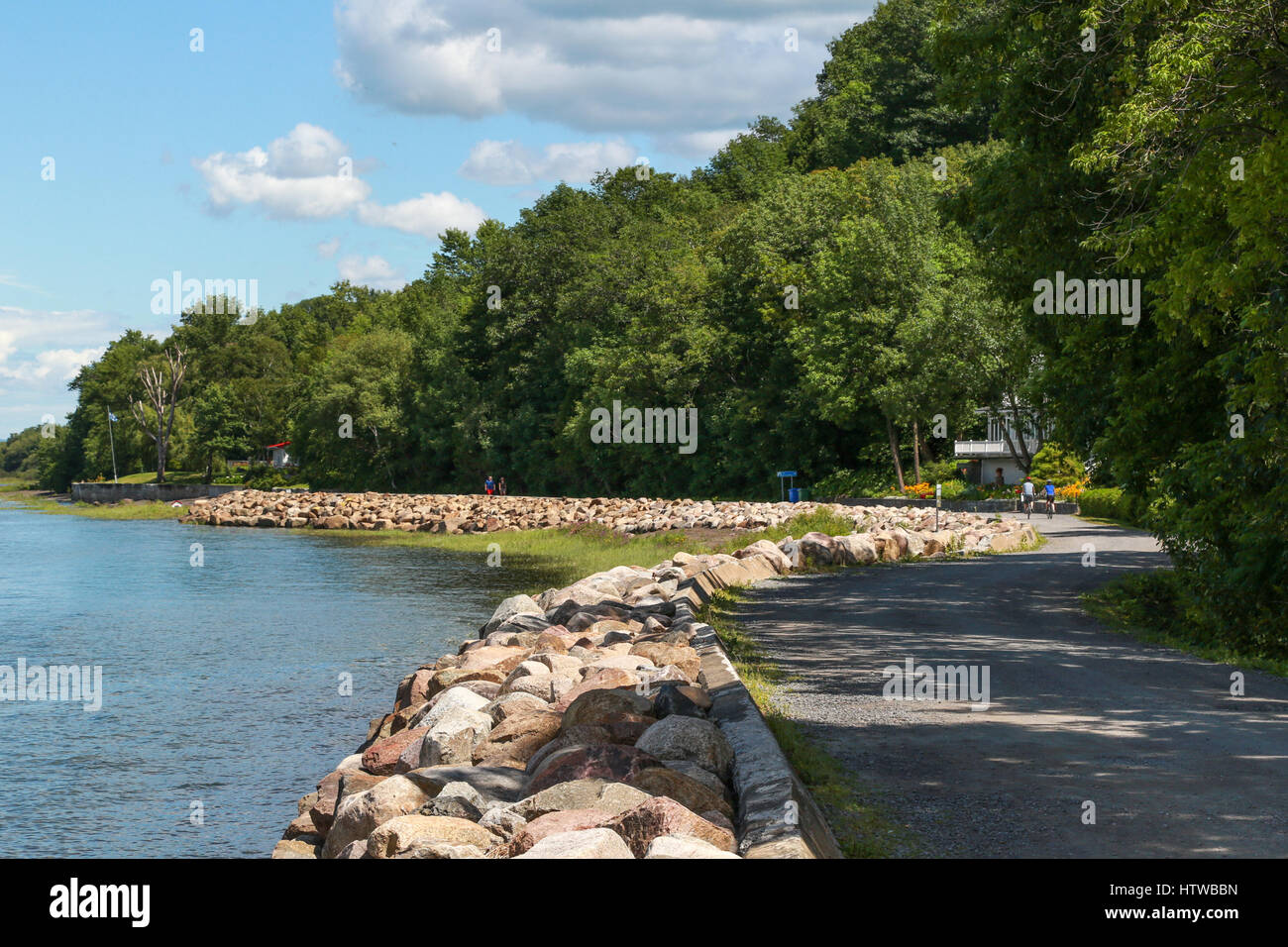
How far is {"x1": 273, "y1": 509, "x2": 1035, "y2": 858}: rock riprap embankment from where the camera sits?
7.16 metres

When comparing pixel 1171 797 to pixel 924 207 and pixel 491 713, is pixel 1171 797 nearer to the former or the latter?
pixel 491 713

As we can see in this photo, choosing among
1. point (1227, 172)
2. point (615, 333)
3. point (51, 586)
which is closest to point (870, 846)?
point (1227, 172)

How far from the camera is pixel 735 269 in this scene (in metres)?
64.4

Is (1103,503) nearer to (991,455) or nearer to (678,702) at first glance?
(991,455)

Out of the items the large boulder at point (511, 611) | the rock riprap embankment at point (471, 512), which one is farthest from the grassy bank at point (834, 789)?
the rock riprap embankment at point (471, 512)

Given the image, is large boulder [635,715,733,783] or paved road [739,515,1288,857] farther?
large boulder [635,715,733,783]

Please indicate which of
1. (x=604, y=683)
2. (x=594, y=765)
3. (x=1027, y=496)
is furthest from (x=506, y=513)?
(x=594, y=765)

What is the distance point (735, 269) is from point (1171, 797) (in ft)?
190

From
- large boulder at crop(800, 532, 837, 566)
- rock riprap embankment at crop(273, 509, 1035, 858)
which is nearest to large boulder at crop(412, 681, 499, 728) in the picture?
rock riprap embankment at crop(273, 509, 1035, 858)

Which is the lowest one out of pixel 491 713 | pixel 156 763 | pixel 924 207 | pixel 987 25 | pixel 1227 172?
pixel 156 763

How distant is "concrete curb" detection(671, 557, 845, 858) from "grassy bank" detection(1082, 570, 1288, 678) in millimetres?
6533

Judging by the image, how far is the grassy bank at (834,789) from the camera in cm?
712

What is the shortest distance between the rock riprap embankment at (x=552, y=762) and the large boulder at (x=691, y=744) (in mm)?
12

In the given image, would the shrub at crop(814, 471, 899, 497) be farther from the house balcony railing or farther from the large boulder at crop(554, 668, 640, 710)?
the large boulder at crop(554, 668, 640, 710)
